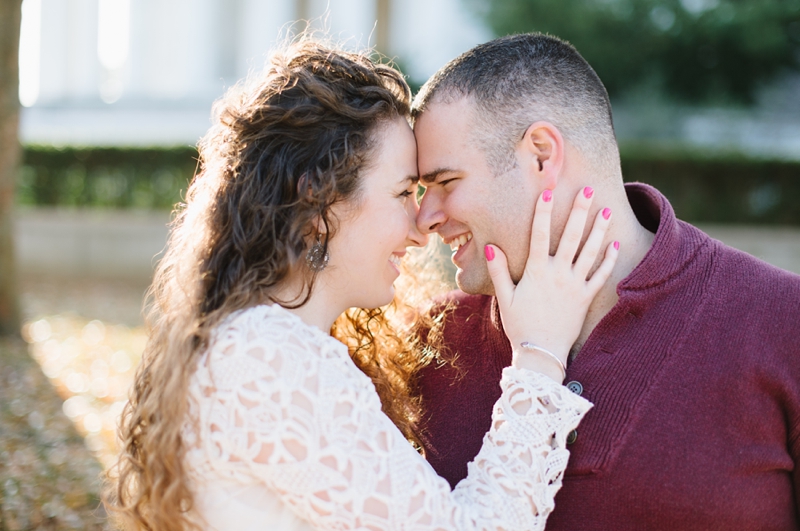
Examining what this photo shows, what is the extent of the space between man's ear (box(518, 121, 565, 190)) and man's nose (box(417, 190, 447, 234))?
0.31 metres

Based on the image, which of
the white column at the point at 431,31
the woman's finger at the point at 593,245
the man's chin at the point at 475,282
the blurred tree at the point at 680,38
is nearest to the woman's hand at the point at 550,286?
the woman's finger at the point at 593,245

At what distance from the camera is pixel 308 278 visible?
209 cm

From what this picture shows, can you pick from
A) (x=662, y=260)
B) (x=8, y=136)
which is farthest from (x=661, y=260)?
(x=8, y=136)

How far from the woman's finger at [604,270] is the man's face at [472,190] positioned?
0.24 m

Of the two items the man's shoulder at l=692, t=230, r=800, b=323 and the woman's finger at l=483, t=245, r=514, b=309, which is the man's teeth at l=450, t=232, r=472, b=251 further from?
the man's shoulder at l=692, t=230, r=800, b=323

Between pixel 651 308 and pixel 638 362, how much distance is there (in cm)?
18

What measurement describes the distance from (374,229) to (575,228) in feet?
A: 2.00

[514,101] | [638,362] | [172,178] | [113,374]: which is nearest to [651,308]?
[638,362]

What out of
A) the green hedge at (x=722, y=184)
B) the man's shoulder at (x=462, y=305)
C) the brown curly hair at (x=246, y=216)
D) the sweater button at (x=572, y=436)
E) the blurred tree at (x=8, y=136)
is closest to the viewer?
the brown curly hair at (x=246, y=216)

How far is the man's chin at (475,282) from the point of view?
242 centimetres

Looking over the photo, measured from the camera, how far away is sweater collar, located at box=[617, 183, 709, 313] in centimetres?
217

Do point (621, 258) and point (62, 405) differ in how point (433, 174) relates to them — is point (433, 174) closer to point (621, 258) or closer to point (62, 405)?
point (621, 258)

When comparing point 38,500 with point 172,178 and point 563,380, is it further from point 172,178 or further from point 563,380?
point 172,178

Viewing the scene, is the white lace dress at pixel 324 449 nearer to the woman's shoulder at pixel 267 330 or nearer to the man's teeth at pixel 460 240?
the woman's shoulder at pixel 267 330
